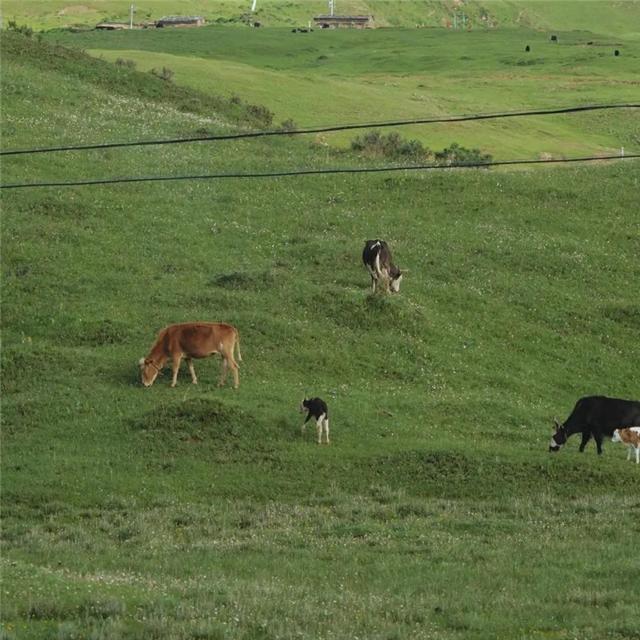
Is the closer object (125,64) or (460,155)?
(460,155)

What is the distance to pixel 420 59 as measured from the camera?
12506 centimetres

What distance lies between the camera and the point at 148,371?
29.8 meters

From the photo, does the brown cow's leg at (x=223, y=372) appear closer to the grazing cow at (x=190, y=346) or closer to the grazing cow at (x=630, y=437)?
the grazing cow at (x=190, y=346)

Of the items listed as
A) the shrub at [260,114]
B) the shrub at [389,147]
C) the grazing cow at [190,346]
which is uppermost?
the shrub at [260,114]

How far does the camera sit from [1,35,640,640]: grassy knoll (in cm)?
1745

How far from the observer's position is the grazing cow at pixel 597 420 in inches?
1046

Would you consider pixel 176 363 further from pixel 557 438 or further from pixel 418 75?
pixel 418 75

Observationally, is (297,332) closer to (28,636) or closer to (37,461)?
(37,461)

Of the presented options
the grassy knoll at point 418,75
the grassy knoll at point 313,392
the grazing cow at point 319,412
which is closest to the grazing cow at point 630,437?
the grassy knoll at point 313,392

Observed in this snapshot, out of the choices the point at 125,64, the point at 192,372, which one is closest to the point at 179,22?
the point at 125,64

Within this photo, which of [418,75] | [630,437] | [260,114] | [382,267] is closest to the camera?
[630,437]

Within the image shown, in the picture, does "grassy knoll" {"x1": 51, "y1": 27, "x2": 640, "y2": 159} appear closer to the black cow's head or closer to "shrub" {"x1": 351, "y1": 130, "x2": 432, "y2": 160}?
"shrub" {"x1": 351, "y1": 130, "x2": 432, "y2": 160}

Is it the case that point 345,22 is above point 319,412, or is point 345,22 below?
above

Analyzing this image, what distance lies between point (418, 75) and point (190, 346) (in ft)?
283
